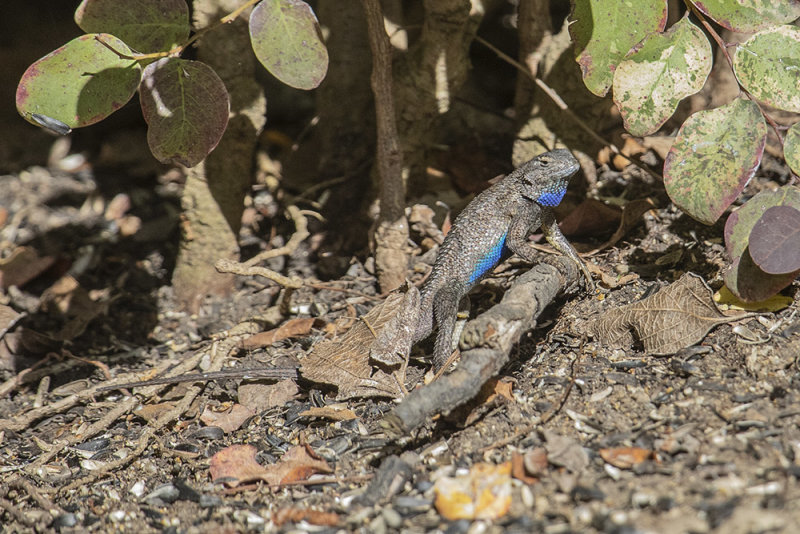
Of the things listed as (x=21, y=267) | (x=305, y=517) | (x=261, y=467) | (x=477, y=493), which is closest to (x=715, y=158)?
(x=477, y=493)

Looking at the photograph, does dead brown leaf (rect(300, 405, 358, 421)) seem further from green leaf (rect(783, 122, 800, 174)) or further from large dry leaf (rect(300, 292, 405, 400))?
green leaf (rect(783, 122, 800, 174))

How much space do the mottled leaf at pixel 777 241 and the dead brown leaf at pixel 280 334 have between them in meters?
1.87

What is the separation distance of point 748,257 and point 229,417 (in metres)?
1.98

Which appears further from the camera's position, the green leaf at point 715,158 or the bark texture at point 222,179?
the bark texture at point 222,179

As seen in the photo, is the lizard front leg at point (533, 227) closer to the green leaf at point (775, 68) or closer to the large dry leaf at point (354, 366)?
the large dry leaf at point (354, 366)

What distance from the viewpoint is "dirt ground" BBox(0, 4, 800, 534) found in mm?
2021

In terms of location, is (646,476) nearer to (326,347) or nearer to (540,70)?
(326,347)

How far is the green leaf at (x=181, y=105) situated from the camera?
93.9 inches

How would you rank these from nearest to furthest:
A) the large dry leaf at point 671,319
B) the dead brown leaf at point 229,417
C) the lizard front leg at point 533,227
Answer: the large dry leaf at point 671,319, the dead brown leaf at point 229,417, the lizard front leg at point 533,227

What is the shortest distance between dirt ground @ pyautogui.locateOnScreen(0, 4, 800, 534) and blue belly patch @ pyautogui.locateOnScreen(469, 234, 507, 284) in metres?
0.13

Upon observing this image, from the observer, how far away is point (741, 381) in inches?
92.3

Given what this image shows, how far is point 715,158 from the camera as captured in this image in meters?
→ 2.35

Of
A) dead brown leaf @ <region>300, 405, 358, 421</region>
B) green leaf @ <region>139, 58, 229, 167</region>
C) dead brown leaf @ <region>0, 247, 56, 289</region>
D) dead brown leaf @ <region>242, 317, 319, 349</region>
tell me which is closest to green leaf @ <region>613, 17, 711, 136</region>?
green leaf @ <region>139, 58, 229, 167</region>

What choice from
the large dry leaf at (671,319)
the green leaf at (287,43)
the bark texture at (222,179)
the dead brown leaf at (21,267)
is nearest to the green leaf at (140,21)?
the green leaf at (287,43)
